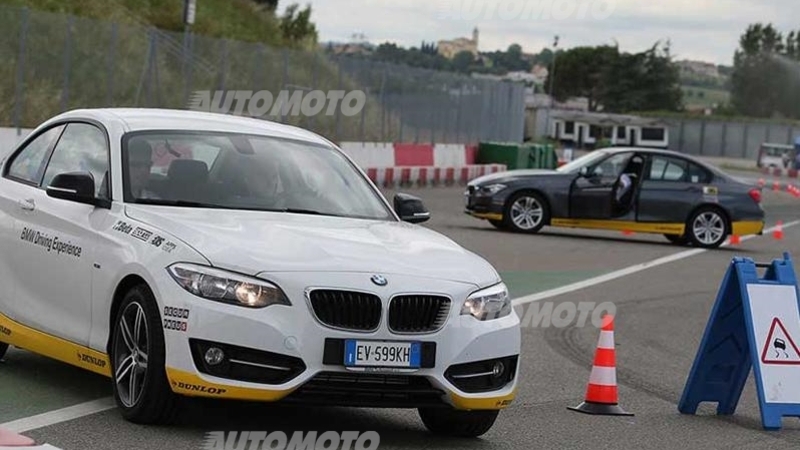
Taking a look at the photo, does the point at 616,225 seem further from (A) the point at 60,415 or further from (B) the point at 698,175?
(A) the point at 60,415

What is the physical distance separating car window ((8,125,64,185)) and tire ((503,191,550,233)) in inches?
659

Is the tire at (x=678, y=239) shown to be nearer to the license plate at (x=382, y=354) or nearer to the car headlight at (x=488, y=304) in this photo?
the car headlight at (x=488, y=304)

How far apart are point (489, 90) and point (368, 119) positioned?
1066 centimetres

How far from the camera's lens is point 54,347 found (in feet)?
29.2

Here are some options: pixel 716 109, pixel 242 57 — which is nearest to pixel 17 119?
pixel 242 57

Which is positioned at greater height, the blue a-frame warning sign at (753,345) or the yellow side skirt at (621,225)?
the blue a-frame warning sign at (753,345)

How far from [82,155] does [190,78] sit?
81.6 feet

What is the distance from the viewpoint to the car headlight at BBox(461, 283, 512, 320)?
807cm

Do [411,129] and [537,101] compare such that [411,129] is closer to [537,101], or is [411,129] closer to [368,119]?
[368,119]

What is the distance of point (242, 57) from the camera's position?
36031 millimetres

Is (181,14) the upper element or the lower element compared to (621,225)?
upper

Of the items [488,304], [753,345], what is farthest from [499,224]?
[488,304]

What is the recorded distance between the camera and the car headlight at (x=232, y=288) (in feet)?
25.0
